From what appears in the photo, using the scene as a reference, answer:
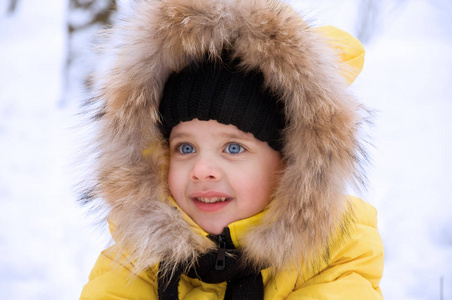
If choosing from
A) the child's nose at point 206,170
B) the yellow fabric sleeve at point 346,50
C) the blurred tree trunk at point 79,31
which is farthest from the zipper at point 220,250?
the blurred tree trunk at point 79,31

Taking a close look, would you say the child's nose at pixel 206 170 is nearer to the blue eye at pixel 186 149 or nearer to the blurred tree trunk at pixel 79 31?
the blue eye at pixel 186 149

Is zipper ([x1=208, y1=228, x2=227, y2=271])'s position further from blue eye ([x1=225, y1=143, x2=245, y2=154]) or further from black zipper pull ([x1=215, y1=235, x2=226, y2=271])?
blue eye ([x1=225, y1=143, x2=245, y2=154])

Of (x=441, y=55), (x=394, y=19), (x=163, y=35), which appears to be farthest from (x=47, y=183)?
(x=394, y=19)

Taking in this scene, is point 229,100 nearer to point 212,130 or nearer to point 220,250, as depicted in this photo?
point 212,130

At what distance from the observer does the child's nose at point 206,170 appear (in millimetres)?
1259

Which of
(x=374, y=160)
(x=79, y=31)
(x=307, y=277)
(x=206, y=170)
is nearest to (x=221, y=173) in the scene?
(x=206, y=170)

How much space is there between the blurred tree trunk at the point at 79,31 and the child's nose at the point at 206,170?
311cm

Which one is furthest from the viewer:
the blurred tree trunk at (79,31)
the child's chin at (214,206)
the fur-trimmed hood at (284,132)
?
the blurred tree trunk at (79,31)

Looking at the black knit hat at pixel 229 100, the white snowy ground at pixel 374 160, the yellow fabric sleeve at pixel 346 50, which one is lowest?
the white snowy ground at pixel 374 160

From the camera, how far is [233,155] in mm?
1289

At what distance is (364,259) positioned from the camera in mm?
1326

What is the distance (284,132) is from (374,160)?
2191mm

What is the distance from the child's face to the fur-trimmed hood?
47 mm

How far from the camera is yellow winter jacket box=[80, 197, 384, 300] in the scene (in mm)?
1283
